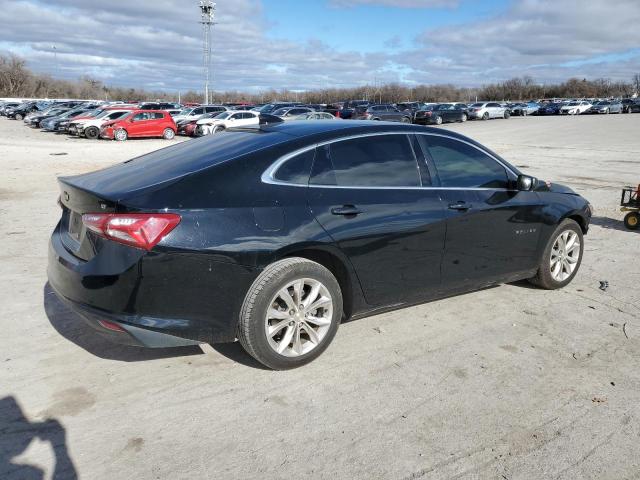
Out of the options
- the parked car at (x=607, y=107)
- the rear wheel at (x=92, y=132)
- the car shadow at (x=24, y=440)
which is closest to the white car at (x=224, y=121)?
the rear wheel at (x=92, y=132)

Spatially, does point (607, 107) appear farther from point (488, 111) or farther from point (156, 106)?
point (156, 106)

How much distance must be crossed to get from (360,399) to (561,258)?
309cm

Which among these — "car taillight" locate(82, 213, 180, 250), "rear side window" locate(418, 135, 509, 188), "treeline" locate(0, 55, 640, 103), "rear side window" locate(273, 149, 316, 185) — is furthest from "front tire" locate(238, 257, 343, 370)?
"treeline" locate(0, 55, 640, 103)

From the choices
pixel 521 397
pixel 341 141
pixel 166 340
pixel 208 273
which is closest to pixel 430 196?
pixel 341 141

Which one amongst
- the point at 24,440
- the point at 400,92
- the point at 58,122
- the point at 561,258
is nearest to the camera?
the point at 24,440

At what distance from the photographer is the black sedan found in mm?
3359

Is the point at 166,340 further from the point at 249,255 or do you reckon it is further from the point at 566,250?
the point at 566,250

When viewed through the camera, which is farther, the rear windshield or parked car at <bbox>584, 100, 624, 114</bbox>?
parked car at <bbox>584, 100, 624, 114</bbox>

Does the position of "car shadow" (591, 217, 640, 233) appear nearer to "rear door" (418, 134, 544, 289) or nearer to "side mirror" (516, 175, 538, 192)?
"rear door" (418, 134, 544, 289)

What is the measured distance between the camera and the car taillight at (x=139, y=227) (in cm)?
329

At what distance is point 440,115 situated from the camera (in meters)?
46.9

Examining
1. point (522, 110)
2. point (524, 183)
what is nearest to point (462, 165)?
point (524, 183)

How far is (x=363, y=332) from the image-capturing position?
14.8 feet

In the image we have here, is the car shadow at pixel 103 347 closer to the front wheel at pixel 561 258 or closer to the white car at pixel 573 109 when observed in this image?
the front wheel at pixel 561 258
